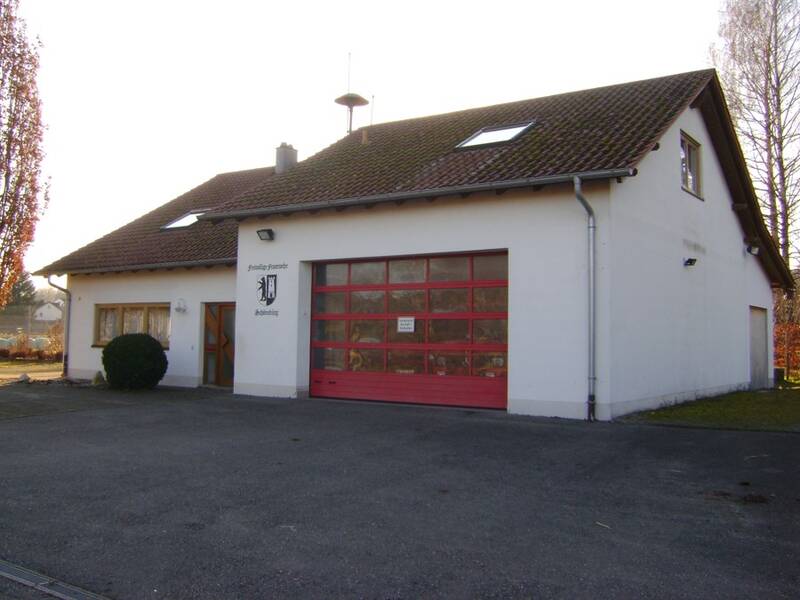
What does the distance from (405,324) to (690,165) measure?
23.2 ft

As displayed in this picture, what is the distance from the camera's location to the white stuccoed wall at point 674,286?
11031mm

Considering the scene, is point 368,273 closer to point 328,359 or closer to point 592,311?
point 328,359

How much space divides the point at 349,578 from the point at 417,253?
8.65m

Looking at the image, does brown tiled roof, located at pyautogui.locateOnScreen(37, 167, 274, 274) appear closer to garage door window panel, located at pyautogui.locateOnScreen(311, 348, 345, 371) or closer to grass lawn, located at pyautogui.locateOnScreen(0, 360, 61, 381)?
grass lawn, located at pyautogui.locateOnScreen(0, 360, 61, 381)

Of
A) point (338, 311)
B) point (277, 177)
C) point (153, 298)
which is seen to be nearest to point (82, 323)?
point (153, 298)

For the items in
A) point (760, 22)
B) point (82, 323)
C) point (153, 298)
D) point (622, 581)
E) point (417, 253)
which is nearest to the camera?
point (622, 581)

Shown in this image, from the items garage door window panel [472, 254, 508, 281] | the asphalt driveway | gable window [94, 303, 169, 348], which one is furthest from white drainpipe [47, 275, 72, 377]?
garage door window panel [472, 254, 508, 281]

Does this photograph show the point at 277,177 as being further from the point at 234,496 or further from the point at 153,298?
the point at 234,496

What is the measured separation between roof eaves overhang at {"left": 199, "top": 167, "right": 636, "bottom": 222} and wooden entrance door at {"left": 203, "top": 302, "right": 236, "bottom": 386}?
2.52 metres

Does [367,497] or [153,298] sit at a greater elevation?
[153,298]

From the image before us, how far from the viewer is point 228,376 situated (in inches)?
636

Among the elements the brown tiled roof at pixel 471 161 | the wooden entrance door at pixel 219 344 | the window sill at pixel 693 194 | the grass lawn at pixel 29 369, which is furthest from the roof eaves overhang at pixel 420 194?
the grass lawn at pixel 29 369

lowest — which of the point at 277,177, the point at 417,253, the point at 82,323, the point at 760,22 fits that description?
the point at 82,323

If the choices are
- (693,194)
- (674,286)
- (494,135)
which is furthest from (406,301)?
(693,194)
